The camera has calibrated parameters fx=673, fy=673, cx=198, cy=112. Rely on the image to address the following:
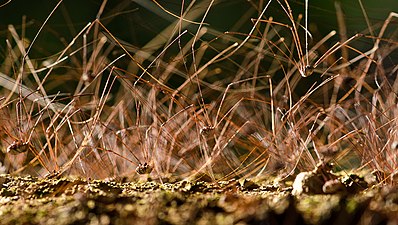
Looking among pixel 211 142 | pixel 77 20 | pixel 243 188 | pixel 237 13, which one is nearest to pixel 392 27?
pixel 237 13

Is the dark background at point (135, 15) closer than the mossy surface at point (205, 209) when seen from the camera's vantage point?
No

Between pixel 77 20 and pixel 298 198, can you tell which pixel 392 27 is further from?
pixel 298 198

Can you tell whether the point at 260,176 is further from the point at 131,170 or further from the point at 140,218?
the point at 140,218

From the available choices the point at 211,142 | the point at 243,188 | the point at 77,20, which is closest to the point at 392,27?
the point at 77,20

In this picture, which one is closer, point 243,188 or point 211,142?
point 243,188

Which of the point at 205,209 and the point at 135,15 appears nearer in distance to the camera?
the point at 205,209

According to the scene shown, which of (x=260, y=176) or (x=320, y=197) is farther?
(x=260, y=176)

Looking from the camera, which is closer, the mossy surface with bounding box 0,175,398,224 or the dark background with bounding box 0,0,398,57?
the mossy surface with bounding box 0,175,398,224

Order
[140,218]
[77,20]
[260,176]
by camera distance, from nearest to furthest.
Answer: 1. [140,218]
2. [260,176]
3. [77,20]

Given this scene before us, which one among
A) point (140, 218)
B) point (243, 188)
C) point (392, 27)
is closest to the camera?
point (140, 218)
